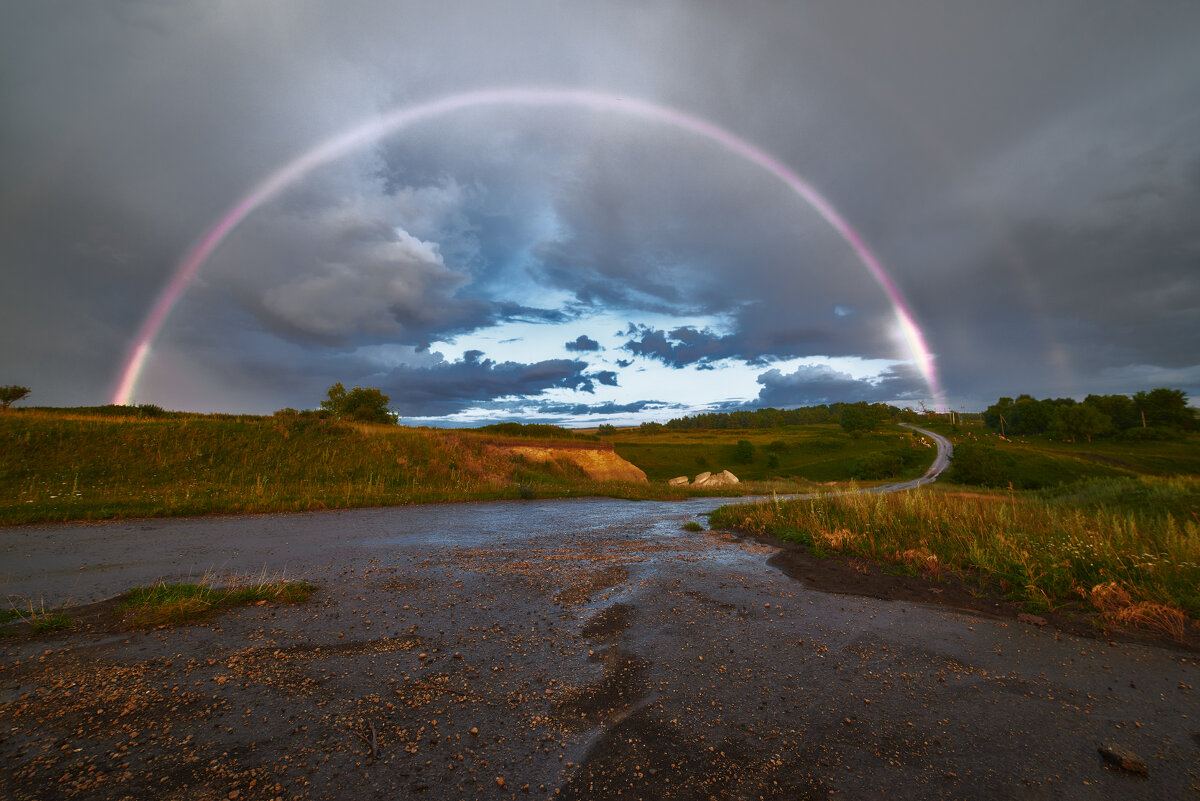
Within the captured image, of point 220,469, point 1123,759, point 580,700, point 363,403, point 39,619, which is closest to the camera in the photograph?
point 1123,759

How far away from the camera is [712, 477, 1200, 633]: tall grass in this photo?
25.0ft

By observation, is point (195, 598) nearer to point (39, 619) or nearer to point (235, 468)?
point (39, 619)

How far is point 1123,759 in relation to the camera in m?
3.81

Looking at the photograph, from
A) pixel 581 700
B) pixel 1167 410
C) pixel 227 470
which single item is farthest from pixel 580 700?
pixel 1167 410

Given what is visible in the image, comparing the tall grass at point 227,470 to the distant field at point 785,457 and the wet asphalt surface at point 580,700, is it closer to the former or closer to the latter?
the wet asphalt surface at point 580,700

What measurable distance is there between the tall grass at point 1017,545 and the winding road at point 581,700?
5.63ft

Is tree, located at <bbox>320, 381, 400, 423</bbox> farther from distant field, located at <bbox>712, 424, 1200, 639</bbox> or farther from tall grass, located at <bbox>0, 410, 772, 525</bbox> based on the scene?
distant field, located at <bbox>712, 424, 1200, 639</bbox>

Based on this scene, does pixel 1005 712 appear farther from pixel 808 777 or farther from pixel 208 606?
pixel 208 606

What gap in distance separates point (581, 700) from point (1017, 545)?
9559mm

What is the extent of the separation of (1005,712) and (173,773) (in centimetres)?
690

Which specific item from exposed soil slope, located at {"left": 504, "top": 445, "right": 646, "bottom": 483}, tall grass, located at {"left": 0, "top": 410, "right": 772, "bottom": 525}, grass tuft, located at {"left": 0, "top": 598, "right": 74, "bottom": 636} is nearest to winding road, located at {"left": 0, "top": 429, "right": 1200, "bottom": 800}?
grass tuft, located at {"left": 0, "top": 598, "right": 74, "bottom": 636}

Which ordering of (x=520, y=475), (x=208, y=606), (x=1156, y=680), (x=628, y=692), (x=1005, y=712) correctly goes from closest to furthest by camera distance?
1. (x=1005, y=712)
2. (x=628, y=692)
3. (x=1156, y=680)
4. (x=208, y=606)
5. (x=520, y=475)

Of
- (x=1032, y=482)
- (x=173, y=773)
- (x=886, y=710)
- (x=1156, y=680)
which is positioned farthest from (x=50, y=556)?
(x=1032, y=482)

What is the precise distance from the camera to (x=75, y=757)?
3.58 meters
